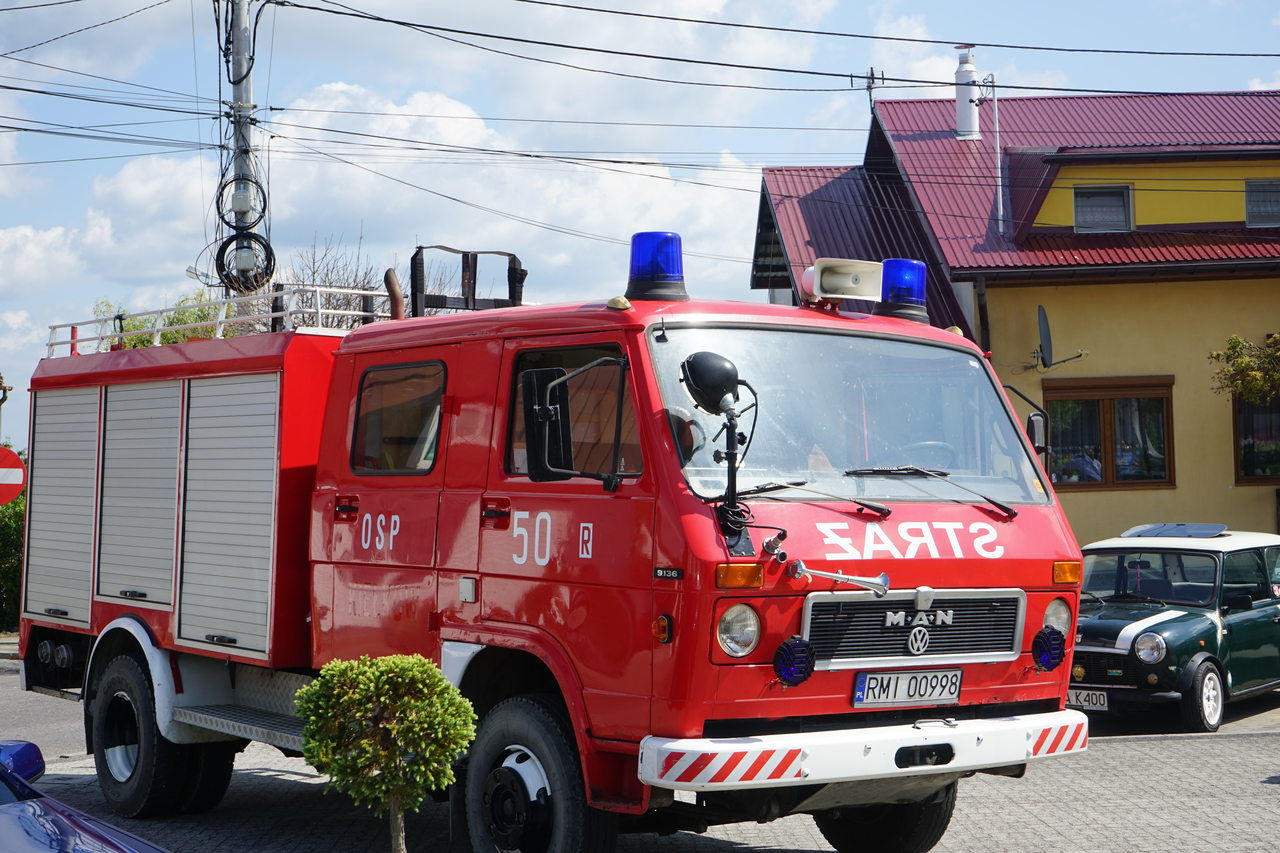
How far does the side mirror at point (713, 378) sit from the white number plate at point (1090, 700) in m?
7.55

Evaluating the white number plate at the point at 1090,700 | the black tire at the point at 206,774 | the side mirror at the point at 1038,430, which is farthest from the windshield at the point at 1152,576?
the black tire at the point at 206,774

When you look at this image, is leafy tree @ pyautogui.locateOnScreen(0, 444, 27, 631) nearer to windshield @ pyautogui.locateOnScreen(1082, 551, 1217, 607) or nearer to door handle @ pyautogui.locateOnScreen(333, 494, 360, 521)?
windshield @ pyautogui.locateOnScreen(1082, 551, 1217, 607)

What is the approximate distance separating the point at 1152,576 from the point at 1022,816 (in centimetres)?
550

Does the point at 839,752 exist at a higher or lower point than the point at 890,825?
higher

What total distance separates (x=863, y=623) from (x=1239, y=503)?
1905cm

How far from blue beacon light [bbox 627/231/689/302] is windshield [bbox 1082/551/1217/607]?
304 inches

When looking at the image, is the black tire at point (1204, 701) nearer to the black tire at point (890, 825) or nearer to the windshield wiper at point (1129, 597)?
the windshield wiper at point (1129, 597)

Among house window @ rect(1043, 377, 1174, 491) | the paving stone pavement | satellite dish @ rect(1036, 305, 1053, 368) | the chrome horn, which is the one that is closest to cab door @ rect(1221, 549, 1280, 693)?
the paving stone pavement

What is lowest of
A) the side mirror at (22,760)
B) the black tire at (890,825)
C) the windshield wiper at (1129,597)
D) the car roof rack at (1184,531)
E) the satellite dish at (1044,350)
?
the black tire at (890,825)

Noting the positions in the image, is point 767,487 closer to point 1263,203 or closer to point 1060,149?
point 1060,149

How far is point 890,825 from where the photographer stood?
7.09 meters

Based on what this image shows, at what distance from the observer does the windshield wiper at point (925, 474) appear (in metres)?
6.09

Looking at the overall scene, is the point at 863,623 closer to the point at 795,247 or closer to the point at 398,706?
the point at 398,706

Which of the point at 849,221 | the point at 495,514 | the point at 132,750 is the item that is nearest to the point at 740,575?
the point at 495,514
